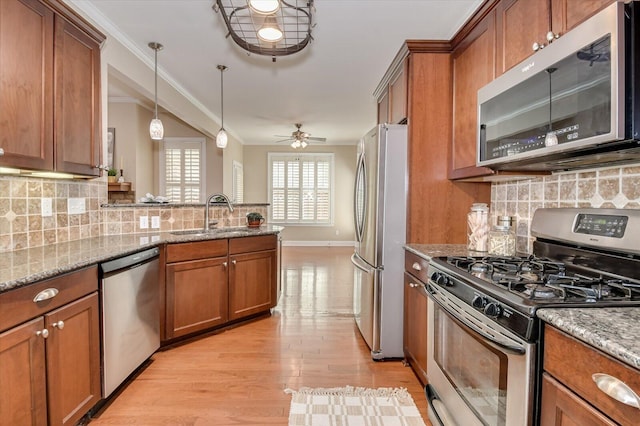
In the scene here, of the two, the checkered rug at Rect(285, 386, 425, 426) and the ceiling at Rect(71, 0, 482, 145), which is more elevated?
the ceiling at Rect(71, 0, 482, 145)

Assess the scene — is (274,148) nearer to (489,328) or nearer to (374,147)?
(374,147)

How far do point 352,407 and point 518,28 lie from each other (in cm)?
222

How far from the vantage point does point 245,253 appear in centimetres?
313

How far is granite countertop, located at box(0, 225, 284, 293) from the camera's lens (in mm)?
1371

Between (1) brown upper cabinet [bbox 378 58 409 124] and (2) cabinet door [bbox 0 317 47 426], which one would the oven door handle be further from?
(2) cabinet door [bbox 0 317 47 426]

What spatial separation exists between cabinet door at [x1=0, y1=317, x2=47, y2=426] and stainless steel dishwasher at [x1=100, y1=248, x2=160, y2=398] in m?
0.44

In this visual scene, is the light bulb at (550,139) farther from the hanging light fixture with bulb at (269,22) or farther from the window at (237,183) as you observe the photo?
the window at (237,183)

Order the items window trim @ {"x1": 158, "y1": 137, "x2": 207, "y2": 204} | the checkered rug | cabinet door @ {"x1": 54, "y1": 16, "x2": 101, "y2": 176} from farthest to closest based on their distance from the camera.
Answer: window trim @ {"x1": 158, "y1": 137, "x2": 207, "y2": 204}, cabinet door @ {"x1": 54, "y1": 16, "x2": 101, "y2": 176}, the checkered rug

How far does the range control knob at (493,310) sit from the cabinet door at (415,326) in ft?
2.89

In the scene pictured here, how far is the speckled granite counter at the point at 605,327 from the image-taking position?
2.46 feet

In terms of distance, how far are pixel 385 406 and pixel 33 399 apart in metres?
1.69

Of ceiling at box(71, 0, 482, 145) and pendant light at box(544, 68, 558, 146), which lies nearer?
pendant light at box(544, 68, 558, 146)

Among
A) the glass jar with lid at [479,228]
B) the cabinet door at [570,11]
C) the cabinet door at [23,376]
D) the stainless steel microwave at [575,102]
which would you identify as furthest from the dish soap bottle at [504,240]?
the cabinet door at [23,376]

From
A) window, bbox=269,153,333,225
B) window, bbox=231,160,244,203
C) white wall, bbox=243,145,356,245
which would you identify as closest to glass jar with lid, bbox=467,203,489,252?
window, bbox=231,160,244,203
